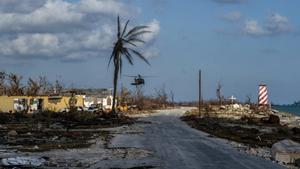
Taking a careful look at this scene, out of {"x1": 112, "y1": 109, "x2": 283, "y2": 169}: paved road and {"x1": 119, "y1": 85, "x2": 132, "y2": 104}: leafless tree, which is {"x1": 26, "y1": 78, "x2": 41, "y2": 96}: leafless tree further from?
{"x1": 112, "y1": 109, "x2": 283, "y2": 169}: paved road

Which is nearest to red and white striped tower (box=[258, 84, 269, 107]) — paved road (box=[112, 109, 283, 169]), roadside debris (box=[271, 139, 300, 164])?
paved road (box=[112, 109, 283, 169])

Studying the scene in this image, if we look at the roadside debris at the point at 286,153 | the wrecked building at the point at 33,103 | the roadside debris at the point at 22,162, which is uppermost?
the wrecked building at the point at 33,103

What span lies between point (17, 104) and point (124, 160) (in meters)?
67.8

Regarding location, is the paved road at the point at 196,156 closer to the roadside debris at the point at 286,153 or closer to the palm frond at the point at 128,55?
the roadside debris at the point at 286,153

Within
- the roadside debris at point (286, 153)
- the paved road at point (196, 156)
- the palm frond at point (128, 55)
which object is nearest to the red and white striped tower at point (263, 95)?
the palm frond at point (128, 55)

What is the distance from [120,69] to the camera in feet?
185

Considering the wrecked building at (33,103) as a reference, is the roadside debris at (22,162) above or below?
below

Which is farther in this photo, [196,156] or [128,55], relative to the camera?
[128,55]

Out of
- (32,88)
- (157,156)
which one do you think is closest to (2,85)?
(32,88)

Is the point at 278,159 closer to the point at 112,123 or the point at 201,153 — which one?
the point at 201,153

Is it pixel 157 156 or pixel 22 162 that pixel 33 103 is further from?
pixel 22 162

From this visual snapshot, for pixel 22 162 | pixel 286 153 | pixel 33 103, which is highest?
pixel 33 103

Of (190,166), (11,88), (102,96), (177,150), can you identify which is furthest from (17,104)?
(190,166)

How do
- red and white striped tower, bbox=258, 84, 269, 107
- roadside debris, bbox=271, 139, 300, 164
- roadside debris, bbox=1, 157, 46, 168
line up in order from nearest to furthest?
1. roadside debris, bbox=1, 157, 46, 168
2. roadside debris, bbox=271, 139, 300, 164
3. red and white striped tower, bbox=258, 84, 269, 107
